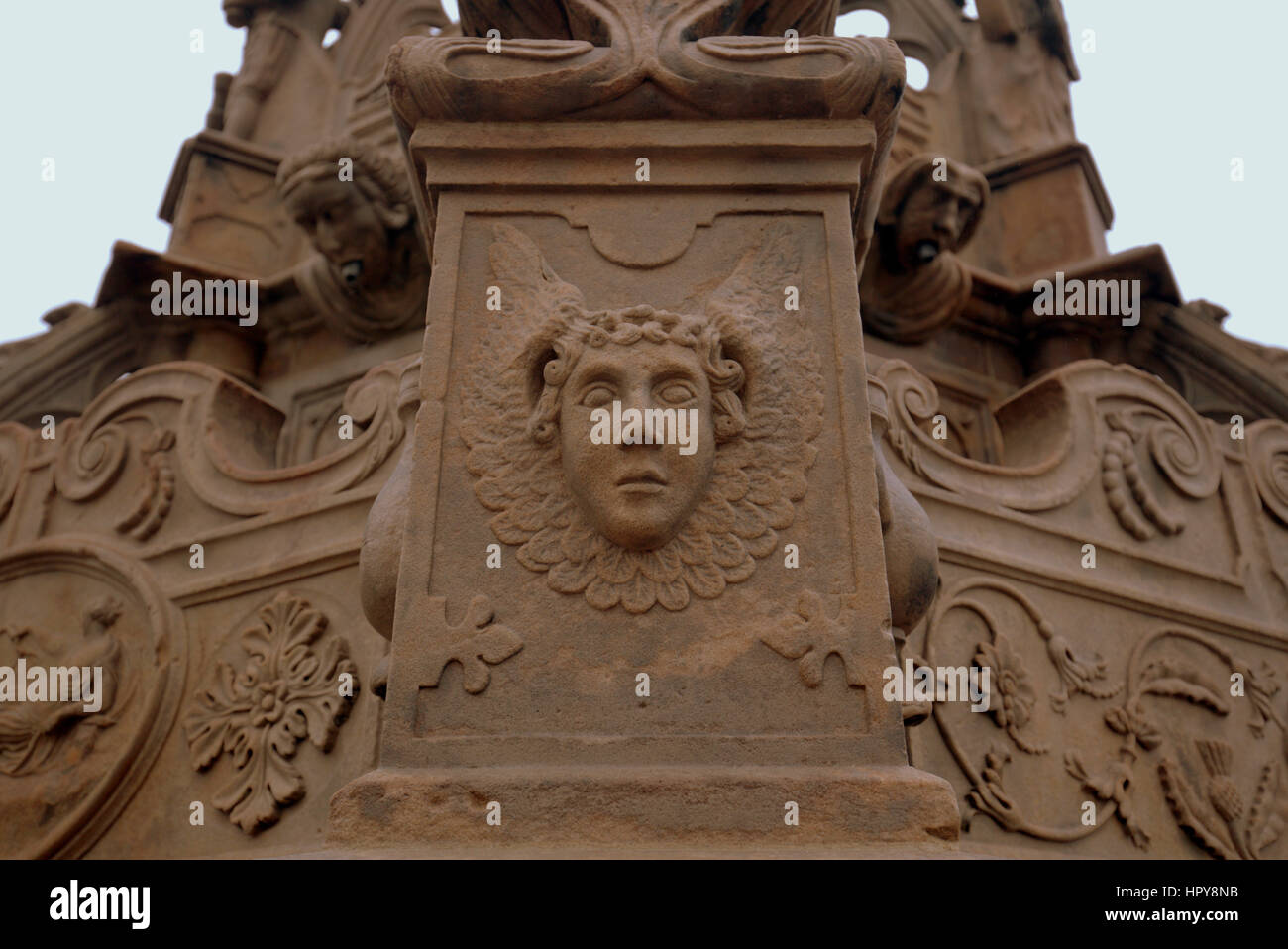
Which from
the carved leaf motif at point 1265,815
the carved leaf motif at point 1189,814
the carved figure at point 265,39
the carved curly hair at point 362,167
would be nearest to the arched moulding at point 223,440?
the carved curly hair at point 362,167

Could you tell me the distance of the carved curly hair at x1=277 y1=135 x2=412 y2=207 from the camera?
5.86 meters

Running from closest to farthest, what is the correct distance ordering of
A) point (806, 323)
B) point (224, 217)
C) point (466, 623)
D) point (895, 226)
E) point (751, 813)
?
1. point (751, 813)
2. point (466, 623)
3. point (806, 323)
4. point (895, 226)
5. point (224, 217)

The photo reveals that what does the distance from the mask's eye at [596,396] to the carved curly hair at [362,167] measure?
12.1 feet

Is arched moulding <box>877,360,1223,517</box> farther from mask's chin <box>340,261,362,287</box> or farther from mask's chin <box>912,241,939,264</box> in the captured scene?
mask's chin <box>340,261,362,287</box>

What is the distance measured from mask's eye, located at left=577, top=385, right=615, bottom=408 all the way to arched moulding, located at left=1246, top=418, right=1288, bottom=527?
12.9ft

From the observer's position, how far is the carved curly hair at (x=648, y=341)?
2676 mm

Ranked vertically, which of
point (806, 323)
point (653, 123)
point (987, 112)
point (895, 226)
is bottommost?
point (806, 323)

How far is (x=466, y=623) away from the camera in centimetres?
254

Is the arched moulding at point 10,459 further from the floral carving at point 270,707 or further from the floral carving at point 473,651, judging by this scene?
the floral carving at point 473,651

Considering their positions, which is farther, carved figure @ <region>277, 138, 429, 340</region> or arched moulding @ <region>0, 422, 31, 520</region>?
carved figure @ <region>277, 138, 429, 340</region>

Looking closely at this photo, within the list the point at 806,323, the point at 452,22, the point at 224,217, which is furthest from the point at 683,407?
the point at 452,22

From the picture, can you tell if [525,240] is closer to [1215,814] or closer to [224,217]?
[1215,814]

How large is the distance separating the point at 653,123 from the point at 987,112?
5.76 meters

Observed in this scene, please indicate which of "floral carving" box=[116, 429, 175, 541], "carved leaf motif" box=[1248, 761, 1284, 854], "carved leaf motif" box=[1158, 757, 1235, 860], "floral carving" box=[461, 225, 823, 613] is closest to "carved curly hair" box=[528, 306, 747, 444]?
"floral carving" box=[461, 225, 823, 613]
